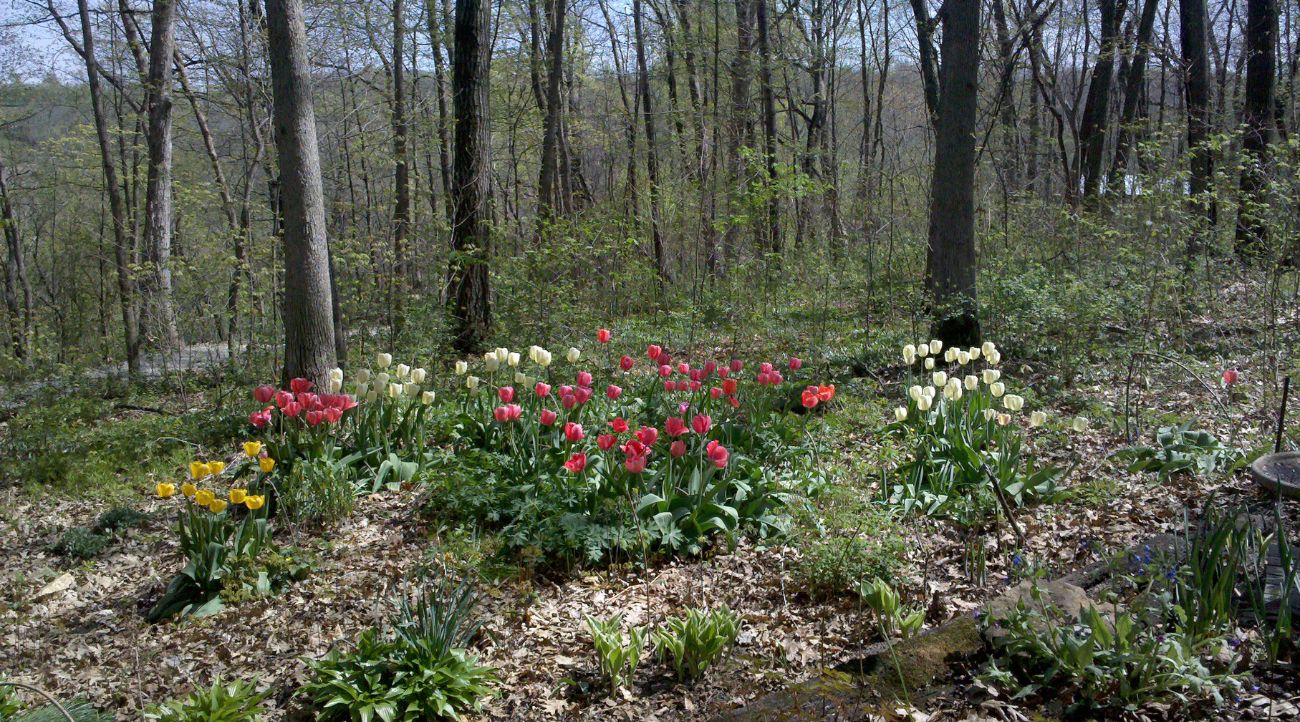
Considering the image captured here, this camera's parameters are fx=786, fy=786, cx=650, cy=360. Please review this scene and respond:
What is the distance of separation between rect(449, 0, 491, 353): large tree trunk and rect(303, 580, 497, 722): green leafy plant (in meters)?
5.63

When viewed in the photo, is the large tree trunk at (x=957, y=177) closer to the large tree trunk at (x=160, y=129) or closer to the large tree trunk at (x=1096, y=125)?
the large tree trunk at (x=1096, y=125)

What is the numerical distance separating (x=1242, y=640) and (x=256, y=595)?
13.2 ft

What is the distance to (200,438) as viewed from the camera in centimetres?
623

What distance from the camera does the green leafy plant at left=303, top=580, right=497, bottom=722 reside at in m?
2.76

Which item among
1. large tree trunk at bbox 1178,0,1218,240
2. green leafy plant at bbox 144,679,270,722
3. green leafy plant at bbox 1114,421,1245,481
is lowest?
green leafy plant at bbox 144,679,270,722

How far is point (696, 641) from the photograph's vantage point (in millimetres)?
2967

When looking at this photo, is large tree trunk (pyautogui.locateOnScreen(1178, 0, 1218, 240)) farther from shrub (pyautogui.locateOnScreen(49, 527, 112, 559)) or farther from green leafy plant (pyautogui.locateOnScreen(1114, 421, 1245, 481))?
shrub (pyautogui.locateOnScreen(49, 527, 112, 559))

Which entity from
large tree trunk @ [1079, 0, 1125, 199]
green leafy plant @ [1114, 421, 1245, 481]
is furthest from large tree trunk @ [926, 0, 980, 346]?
large tree trunk @ [1079, 0, 1125, 199]

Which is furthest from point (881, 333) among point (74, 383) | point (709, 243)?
point (74, 383)

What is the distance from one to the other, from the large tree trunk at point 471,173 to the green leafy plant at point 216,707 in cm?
567

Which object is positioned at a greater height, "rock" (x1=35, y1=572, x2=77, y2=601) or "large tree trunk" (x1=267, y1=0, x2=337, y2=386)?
"large tree trunk" (x1=267, y1=0, x2=337, y2=386)

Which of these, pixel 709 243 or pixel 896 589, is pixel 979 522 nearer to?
pixel 896 589

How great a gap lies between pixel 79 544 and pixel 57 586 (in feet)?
1.31

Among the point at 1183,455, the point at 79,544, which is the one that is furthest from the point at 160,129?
the point at 1183,455
